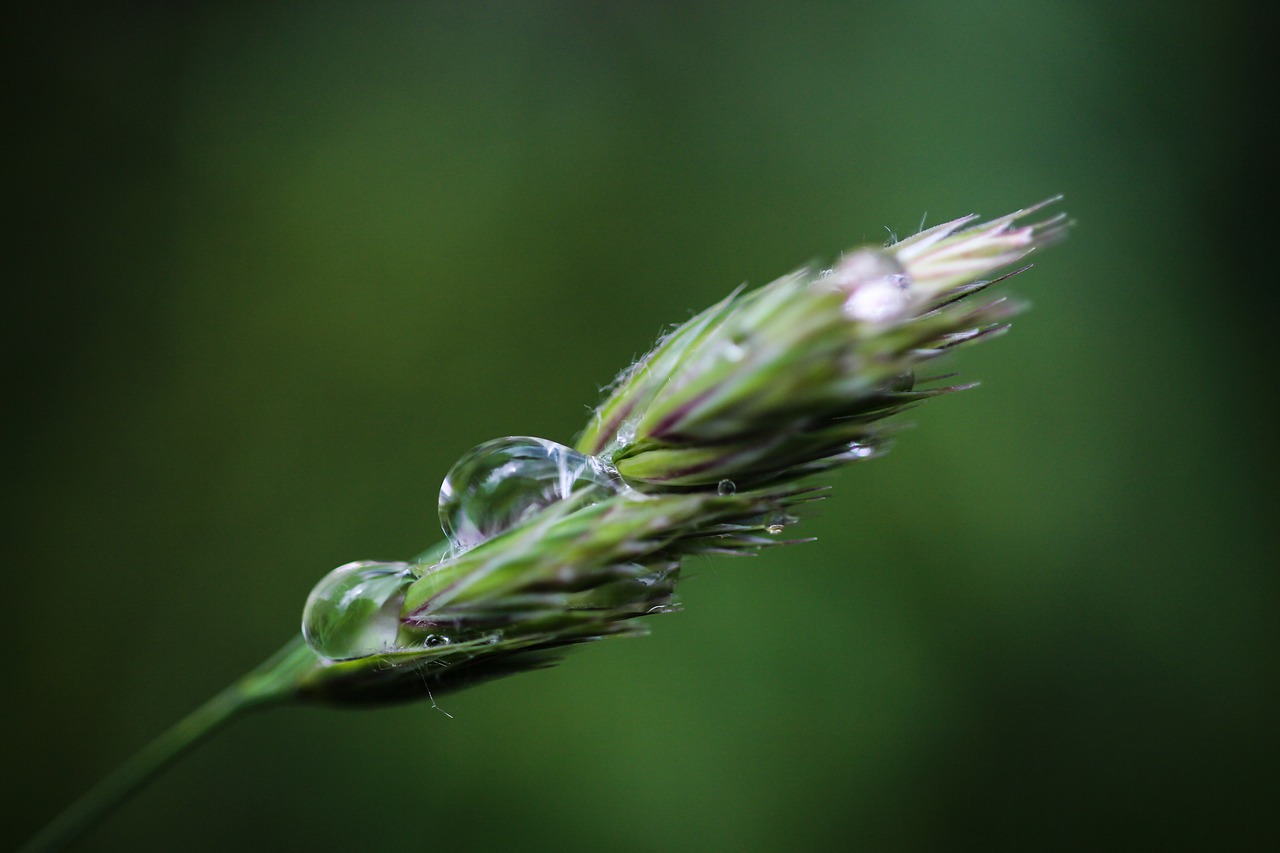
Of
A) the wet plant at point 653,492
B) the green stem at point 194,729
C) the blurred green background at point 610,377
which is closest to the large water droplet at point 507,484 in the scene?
the wet plant at point 653,492

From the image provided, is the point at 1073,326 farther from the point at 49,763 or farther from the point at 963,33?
the point at 49,763

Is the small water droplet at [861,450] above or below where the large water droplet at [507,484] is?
below

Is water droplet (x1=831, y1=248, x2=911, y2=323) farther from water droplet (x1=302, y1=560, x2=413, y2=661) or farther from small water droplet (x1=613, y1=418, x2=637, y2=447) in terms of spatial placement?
water droplet (x1=302, y1=560, x2=413, y2=661)

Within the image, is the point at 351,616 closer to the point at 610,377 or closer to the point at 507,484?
the point at 507,484

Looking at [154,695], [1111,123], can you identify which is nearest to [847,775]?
[154,695]

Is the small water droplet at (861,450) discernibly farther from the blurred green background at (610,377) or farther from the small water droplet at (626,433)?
the blurred green background at (610,377)

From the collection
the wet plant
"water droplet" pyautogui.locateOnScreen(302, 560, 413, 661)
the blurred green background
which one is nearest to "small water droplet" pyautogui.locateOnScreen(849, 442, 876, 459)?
the wet plant

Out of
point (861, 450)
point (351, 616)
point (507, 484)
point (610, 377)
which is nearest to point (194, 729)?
point (351, 616)
